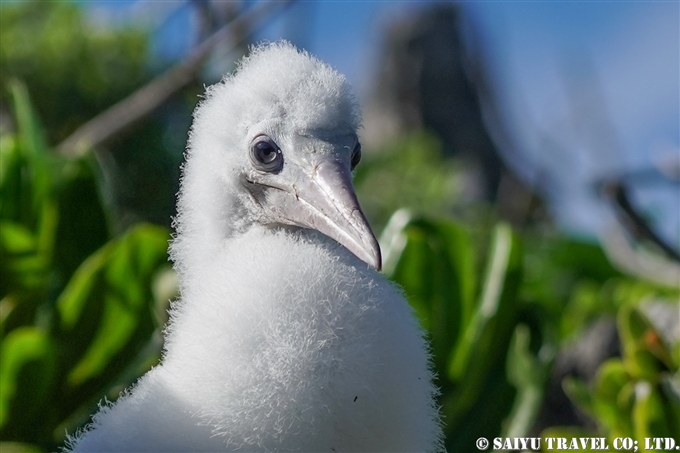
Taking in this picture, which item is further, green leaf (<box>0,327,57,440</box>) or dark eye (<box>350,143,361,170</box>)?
green leaf (<box>0,327,57,440</box>)

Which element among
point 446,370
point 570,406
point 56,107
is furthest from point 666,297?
point 56,107

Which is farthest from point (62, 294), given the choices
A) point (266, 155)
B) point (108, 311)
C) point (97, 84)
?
point (97, 84)

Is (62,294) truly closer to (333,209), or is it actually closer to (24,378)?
(24,378)

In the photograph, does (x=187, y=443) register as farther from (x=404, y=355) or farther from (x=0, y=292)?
(x=0, y=292)

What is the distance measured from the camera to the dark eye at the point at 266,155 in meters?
1.52

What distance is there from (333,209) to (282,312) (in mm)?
200

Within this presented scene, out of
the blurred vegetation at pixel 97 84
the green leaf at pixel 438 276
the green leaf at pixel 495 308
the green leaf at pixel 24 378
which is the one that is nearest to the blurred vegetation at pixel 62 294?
the green leaf at pixel 24 378

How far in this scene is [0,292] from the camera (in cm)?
214

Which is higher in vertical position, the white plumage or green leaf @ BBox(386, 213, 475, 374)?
the white plumage

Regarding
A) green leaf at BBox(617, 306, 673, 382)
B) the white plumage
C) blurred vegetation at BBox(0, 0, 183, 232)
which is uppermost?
the white plumage

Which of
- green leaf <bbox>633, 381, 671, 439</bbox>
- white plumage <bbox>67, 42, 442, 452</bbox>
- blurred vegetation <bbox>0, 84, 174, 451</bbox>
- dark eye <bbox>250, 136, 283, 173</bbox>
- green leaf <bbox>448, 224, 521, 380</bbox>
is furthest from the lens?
green leaf <bbox>448, 224, 521, 380</bbox>

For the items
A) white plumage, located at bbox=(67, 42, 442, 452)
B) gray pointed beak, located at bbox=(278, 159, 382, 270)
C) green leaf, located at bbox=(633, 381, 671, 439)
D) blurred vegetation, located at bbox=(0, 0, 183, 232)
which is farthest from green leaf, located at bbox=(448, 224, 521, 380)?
blurred vegetation, located at bbox=(0, 0, 183, 232)

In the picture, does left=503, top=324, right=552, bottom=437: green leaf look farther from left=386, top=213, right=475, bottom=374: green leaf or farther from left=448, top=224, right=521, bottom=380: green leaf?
left=386, top=213, right=475, bottom=374: green leaf

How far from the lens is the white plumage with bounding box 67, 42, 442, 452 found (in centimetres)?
130
